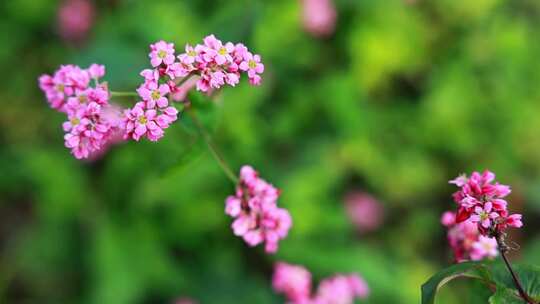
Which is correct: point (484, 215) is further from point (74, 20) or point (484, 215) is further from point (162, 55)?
point (74, 20)

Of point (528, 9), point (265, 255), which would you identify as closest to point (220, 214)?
point (265, 255)

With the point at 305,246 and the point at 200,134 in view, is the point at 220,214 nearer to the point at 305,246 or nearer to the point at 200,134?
the point at 305,246

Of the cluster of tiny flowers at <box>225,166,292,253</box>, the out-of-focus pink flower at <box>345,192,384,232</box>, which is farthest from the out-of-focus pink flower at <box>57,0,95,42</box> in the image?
the cluster of tiny flowers at <box>225,166,292,253</box>

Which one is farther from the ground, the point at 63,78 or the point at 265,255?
the point at 265,255

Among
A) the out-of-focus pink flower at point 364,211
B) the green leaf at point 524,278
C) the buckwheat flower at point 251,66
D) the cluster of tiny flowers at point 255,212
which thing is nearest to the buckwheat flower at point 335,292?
the cluster of tiny flowers at point 255,212

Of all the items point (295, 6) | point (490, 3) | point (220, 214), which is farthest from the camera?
point (490, 3)

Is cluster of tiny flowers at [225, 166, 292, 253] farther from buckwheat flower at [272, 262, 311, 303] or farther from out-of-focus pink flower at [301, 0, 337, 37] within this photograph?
out-of-focus pink flower at [301, 0, 337, 37]

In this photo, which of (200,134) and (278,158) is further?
(278,158)
